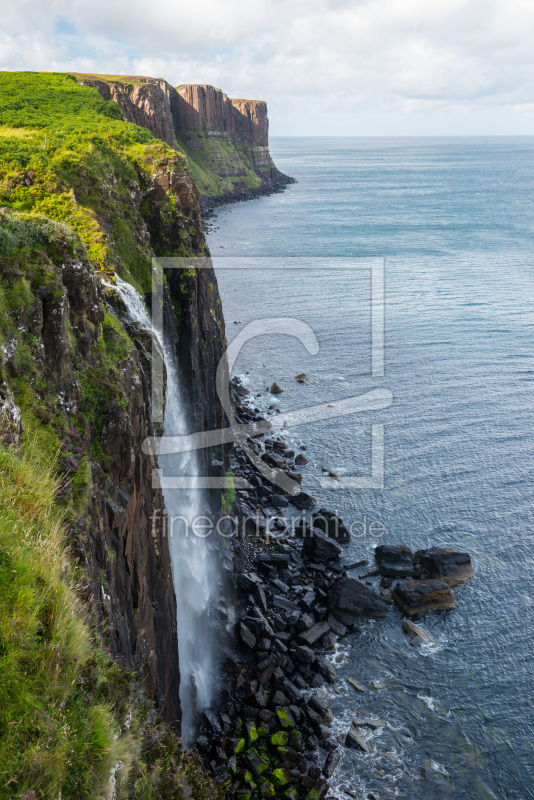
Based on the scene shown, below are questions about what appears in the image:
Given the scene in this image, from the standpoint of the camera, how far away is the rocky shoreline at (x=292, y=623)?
2114 cm

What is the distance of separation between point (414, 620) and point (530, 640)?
5.29m

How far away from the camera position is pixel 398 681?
25438mm

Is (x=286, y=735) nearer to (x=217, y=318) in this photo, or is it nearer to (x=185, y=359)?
(x=185, y=359)

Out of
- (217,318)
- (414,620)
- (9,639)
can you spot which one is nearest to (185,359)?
(217,318)

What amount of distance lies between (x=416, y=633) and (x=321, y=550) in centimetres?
669

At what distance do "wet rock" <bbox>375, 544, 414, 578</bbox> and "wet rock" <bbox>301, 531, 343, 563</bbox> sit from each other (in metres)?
2.30

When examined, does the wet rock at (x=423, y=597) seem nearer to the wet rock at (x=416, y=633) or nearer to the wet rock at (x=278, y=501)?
the wet rock at (x=416, y=633)

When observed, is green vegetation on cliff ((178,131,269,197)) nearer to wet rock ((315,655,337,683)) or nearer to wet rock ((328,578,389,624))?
wet rock ((328,578,389,624))

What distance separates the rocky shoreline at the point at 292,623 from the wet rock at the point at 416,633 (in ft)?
0.18

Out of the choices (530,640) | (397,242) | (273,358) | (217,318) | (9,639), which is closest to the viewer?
(9,639)

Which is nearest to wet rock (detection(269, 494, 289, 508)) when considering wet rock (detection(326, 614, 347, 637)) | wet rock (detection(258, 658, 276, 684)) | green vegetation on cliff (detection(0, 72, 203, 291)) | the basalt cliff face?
wet rock (detection(326, 614, 347, 637))

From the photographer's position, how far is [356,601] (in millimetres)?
29062

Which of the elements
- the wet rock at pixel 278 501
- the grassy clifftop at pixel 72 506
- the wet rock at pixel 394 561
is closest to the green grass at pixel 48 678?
the grassy clifftop at pixel 72 506

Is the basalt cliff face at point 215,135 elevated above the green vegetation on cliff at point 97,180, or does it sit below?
above
